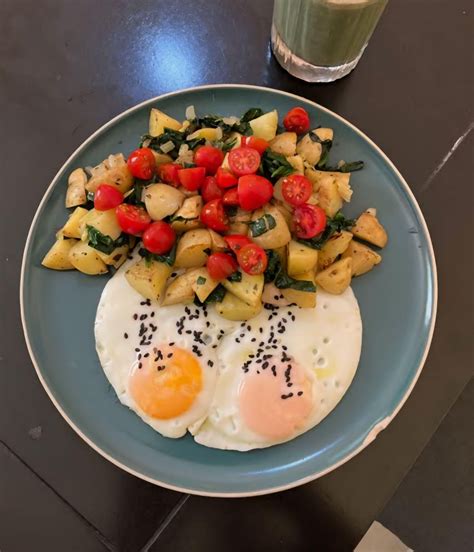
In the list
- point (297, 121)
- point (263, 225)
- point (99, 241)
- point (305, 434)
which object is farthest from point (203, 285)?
point (297, 121)

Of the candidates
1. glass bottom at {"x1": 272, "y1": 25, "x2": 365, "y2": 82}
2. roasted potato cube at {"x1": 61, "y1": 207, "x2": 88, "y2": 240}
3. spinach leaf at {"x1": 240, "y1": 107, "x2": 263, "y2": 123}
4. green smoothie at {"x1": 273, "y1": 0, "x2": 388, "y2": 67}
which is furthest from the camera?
glass bottom at {"x1": 272, "y1": 25, "x2": 365, "y2": 82}

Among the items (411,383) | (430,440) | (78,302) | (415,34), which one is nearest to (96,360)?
(78,302)

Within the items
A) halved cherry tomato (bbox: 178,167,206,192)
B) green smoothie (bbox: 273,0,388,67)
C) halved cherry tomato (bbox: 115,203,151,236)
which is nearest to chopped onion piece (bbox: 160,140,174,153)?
halved cherry tomato (bbox: 178,167,206,192)

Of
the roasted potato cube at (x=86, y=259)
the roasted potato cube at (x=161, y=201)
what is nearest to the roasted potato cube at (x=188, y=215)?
the roasted potato cube at (x=161, y=201)

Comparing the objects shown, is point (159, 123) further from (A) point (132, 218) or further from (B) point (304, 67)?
(B) point (304, 67)

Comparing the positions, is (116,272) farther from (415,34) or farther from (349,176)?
(415,34)

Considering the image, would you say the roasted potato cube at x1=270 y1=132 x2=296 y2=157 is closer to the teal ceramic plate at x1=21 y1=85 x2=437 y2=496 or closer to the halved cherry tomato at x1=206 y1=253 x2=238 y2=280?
the teal ceramic plate at x1=21 y1=85 x2=437 y2=496
